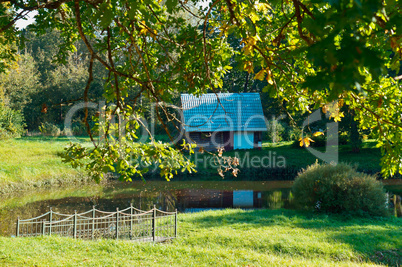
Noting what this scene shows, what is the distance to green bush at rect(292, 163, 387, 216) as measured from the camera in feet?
40.1

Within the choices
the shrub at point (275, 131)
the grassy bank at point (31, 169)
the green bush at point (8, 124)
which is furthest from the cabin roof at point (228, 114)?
the green bush at point (8, 124)

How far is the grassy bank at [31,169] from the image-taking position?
18.0m

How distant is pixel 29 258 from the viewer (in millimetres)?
6465

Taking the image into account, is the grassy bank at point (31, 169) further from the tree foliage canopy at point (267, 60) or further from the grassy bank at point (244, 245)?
the tree foliage canopy at point (267, 60)

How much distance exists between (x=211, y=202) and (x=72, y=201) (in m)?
6.54

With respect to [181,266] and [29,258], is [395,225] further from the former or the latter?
[29,258]

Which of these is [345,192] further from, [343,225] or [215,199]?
[215,199]

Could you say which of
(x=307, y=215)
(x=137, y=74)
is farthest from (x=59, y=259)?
(x=307, y=215)

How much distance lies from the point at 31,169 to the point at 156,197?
7.45 meters

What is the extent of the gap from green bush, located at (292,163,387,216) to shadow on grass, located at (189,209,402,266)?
1.53 feet

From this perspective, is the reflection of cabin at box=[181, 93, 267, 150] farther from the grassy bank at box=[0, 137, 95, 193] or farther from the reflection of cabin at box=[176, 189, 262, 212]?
the grassy bank at box=[0, 137, 95, 193]

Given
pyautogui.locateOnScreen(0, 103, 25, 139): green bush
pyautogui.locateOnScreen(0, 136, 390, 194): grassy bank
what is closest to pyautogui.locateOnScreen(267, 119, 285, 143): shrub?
pyautogui.locateOnScreen(0, 136, 390, 194): grassy bank

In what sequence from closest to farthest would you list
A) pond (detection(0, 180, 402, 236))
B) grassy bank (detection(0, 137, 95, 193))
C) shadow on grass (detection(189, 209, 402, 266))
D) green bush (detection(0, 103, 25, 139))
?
shadow on grass (detection(189, 209, 402, 266)) < pond (detection(0, 180, 402, 236)) < grassy bank (detection(0, 137, 95, 193)) < green bush (detection(0, 103, 25, 139))

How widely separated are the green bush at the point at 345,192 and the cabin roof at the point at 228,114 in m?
13.6
